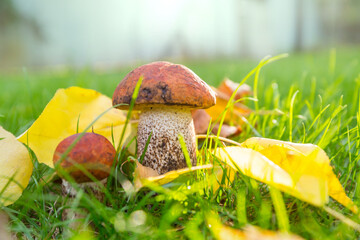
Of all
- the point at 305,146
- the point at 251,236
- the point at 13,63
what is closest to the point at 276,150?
the point at 305,146

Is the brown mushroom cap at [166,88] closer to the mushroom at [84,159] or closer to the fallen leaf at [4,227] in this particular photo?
the mushroom at [84,159]

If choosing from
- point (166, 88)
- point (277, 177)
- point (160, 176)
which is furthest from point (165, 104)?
point (277, 177)

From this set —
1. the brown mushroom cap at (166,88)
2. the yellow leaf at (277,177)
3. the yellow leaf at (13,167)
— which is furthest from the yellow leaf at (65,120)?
the yellow leaf at (277,177)

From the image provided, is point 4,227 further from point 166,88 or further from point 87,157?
point 166,88

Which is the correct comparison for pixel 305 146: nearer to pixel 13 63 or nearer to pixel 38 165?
pixel 38 165

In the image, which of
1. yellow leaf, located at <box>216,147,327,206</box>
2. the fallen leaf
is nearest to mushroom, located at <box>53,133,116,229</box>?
the fallen leaf

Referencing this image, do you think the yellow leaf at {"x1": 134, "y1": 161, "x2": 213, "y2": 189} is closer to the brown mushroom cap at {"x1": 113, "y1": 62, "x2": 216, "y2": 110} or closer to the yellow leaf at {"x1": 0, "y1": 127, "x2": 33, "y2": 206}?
the brown mushroom cap at {"x1": 113, "y1": 62, "x2": 216, "y2": 110}
